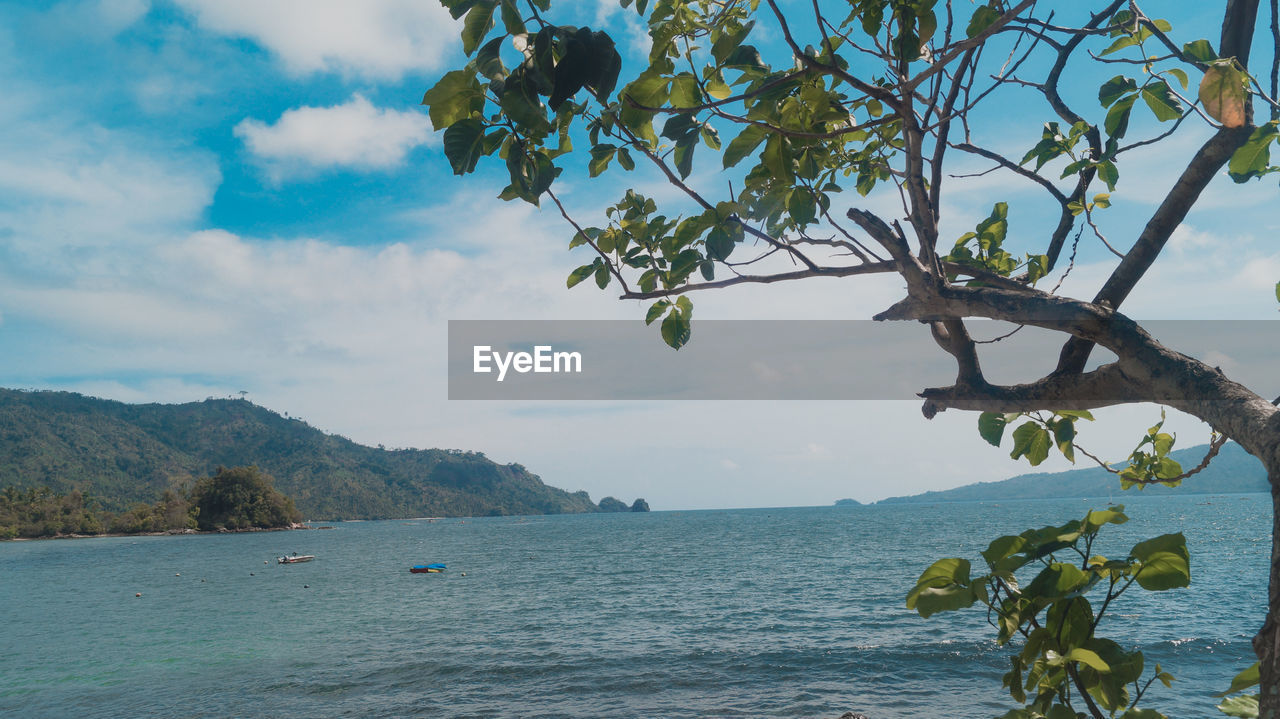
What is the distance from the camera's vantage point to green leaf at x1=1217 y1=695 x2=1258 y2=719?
1.31 m

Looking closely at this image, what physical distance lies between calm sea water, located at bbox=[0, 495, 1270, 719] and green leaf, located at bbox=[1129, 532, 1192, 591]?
15925 millimetres

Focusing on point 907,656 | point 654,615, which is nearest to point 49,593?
point 654,615

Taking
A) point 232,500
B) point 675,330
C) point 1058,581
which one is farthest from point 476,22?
point 232,500

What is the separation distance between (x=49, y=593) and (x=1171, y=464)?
191 feet

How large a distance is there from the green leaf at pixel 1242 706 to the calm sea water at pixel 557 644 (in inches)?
613

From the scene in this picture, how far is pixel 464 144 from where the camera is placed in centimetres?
135

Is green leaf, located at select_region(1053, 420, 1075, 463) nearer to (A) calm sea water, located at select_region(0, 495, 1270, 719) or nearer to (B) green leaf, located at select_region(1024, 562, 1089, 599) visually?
(B) green leaf, located at select_region(1024, 562, 1089, 599)

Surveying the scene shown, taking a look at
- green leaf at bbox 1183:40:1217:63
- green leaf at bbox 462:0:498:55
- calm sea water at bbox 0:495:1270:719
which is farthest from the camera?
calm sea water at bbox 0:495:1270:719

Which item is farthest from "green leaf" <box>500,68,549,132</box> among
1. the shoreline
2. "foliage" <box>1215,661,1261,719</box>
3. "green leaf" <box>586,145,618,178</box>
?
the shoreline

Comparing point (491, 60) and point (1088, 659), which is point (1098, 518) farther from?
point (491, 60)

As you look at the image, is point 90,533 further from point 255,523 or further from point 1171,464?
point 1171,464

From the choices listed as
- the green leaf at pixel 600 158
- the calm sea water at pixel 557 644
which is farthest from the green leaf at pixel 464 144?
the calm sea water at pixel 557 644

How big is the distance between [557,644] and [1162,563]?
2465 centimetres

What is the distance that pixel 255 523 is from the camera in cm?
13162
